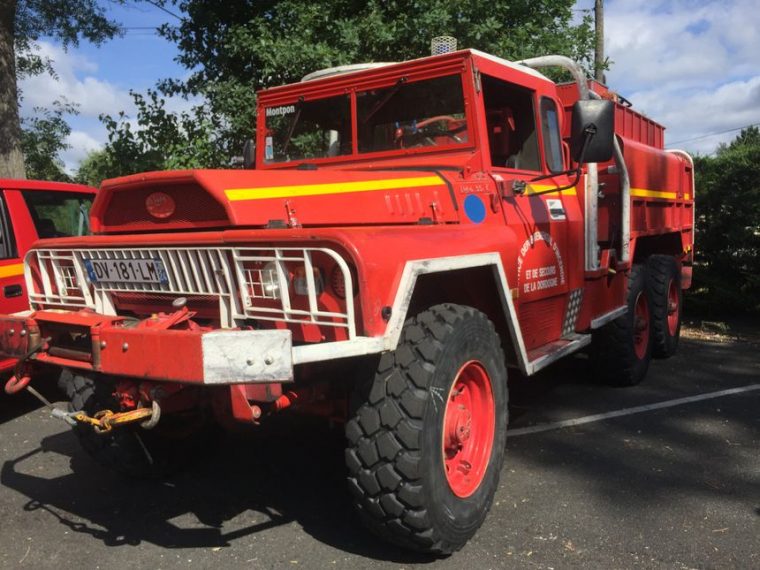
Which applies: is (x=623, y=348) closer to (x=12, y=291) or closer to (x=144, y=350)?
(x=144, y=350)

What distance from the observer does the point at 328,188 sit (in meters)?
3.34

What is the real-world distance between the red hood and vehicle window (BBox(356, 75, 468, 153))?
444mm

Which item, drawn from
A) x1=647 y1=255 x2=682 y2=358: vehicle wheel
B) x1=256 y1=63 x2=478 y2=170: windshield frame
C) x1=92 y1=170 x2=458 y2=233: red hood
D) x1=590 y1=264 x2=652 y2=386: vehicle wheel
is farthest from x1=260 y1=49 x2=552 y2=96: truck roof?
x1=647 y1=255 x2=682 y2=358: vehicle wheel

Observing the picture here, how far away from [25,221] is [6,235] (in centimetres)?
20

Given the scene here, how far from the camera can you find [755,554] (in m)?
3.08

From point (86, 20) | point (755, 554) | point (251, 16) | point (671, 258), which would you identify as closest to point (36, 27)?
point (86, 20)

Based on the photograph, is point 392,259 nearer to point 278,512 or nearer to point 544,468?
point 278,512

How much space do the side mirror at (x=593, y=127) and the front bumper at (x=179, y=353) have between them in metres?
2.28

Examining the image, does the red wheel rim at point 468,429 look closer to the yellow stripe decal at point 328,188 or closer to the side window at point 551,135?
the yellow stripe decal at point 328,188

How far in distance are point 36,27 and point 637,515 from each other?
12.1 metres

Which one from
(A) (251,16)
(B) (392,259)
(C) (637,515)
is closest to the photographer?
(B) (392,259)

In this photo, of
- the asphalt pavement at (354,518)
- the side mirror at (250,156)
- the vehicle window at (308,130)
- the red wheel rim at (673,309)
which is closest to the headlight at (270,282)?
the asphalt pavement at (354,518)

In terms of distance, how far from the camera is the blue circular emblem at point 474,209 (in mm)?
3705

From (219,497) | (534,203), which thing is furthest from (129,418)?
(534,203)
